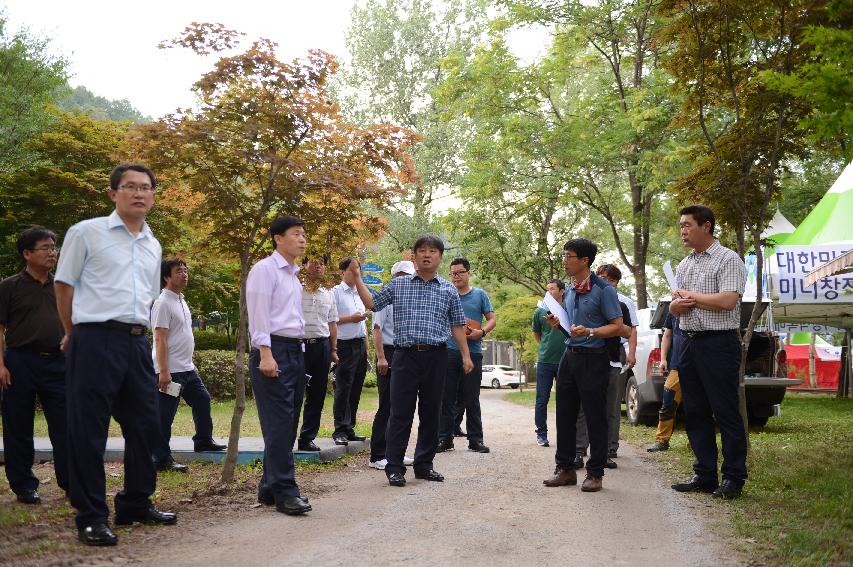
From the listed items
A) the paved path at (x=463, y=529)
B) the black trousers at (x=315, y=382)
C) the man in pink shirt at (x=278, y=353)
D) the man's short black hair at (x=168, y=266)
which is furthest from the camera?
the black trousers at (x=315, y=382)

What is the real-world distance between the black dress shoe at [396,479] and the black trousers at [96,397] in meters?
2.67

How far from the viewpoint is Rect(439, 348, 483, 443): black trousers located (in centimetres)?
1023

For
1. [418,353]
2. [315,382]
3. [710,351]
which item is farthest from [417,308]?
[710,351]

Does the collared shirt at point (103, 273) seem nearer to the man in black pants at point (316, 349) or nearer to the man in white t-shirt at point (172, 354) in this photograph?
the man in white t-shirt at point (172, 354)

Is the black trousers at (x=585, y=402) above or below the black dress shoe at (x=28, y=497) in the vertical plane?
above

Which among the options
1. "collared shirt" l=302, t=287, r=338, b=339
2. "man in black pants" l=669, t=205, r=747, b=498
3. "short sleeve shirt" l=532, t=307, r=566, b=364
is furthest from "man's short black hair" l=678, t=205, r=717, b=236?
"collared shirt" l=302, t=287, r=338, b=339

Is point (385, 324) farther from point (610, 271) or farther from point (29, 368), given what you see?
point (29, 368)

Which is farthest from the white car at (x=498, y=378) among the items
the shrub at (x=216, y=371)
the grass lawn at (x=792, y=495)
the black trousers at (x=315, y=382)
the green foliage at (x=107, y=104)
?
the black trousers at (x=315, y=382)

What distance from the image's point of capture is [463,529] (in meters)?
5.68

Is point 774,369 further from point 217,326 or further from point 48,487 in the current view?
point 217,326

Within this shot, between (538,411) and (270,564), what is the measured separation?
7026 mm

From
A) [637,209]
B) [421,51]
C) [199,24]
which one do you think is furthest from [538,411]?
[421,51]

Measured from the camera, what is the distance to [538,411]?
37.1ft

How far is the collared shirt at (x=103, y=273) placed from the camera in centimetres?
525
